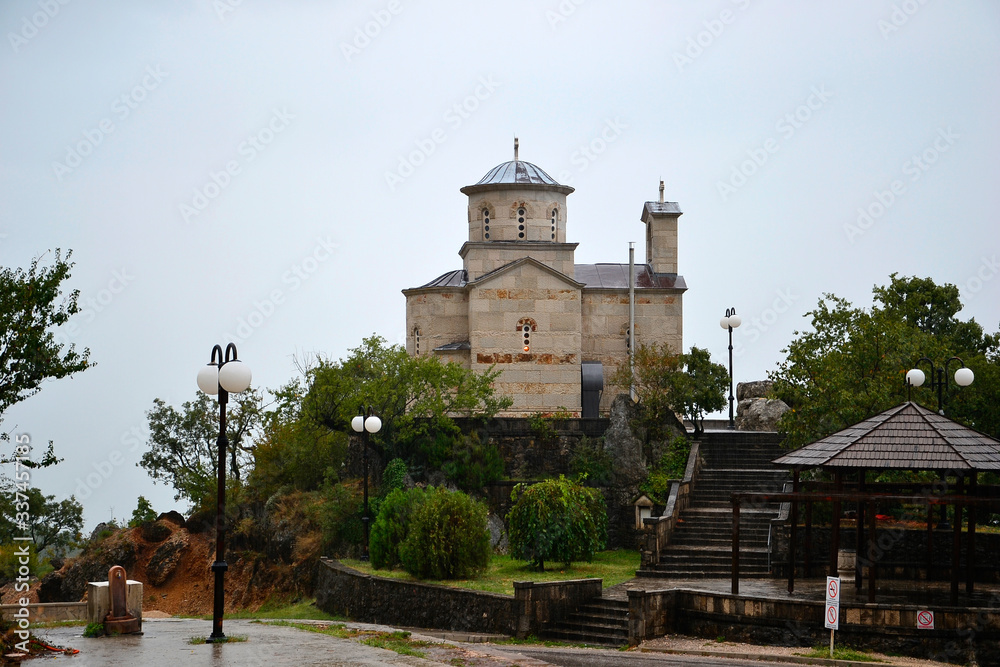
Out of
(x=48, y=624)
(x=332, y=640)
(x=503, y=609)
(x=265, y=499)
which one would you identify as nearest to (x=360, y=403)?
(x=265, y=499)

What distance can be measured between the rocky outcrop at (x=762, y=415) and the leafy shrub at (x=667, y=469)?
461 cm

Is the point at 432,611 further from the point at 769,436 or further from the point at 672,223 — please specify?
the point at 672,223

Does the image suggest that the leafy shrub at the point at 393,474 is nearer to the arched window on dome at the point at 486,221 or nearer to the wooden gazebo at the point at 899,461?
the arched window on dome at the point at 486,221

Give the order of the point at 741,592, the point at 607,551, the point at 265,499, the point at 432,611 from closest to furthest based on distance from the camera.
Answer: the point at 741,592, the point at 432,611, the point at 607,551, the point at 265,499

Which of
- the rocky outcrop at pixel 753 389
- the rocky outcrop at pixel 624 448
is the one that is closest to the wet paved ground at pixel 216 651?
the rocky outcrop at pixel 624 448

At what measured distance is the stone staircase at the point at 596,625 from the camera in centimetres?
2105

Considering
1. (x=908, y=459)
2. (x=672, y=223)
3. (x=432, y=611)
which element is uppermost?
(x=672, y=223)

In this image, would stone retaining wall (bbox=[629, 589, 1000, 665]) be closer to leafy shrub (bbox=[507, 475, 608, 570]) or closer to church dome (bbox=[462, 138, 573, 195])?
→ leafy shrub (bbox=[507, 475, 608, 570])

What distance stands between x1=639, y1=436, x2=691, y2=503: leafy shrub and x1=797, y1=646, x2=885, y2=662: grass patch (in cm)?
1322

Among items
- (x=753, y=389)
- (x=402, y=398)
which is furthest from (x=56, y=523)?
(x=753, y=389)

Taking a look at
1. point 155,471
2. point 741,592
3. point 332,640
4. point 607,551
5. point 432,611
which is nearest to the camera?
point 332,640

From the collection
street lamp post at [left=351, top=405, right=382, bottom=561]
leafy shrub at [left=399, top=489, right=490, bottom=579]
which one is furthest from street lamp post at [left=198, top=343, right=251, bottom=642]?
street lamp post at [left=351, top=405, right=382, bottom=561]

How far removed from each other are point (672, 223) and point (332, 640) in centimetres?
2962

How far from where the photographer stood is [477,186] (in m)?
41.7
